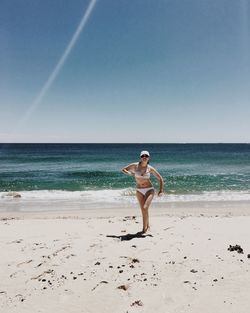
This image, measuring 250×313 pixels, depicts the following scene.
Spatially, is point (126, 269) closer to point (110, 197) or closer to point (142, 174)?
point (142, 174)

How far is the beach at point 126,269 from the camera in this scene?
4586 millimetres

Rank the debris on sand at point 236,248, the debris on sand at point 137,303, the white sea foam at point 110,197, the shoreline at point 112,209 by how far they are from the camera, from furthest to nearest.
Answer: the white sea foam at point 110,197, the shoreline at point 112,209, the debris on sand at point 236,248, the debris on sand at point 137,303

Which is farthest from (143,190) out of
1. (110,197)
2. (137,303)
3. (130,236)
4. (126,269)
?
(110,197)

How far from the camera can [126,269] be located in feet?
18.6

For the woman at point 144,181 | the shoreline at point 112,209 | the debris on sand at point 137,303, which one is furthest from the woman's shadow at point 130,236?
the shoreline at point 112,209

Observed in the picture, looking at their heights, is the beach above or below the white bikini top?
below

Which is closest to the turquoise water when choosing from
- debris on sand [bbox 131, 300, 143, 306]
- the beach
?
the beach

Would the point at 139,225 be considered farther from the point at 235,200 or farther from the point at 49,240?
the point at 235,200

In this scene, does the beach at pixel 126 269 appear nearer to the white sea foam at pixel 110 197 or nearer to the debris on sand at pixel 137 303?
the debris on sand at pixel 137 303

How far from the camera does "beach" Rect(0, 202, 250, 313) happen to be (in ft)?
15.0

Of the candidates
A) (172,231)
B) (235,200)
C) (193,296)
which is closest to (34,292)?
(193,296)

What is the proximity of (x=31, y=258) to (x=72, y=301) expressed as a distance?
193cm

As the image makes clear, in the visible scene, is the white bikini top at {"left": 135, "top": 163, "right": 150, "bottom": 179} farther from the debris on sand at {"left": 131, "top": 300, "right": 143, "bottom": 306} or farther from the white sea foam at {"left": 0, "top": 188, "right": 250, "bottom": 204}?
the white sea foam at {"left": 0, "top": 188, "right": 250, "bottom": 204}

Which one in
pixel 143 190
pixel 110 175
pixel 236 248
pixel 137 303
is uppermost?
pixel 143 190
